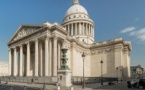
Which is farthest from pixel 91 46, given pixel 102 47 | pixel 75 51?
pixel 75 51

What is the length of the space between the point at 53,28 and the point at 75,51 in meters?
17.8

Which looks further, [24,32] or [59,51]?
[24,32]

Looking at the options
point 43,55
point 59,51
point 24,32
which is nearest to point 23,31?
point 24,32

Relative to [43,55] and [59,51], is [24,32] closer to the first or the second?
[43,55]

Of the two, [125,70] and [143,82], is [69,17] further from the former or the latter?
[143,82]

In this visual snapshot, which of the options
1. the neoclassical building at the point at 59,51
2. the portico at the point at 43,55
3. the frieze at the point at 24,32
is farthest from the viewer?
the frieze at the point at 24,32

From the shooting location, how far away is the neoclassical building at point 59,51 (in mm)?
53875

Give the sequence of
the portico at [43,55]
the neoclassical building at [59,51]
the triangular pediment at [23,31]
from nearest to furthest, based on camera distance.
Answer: the portico at [43,55], the neoclassical building at [59,51], the triangular pediment at [23,31]

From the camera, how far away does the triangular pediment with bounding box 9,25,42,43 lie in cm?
5847

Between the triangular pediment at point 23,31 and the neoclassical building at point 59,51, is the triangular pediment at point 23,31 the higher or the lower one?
the higher one

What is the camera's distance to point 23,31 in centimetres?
6362

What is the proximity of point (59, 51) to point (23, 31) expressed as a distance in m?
14.9

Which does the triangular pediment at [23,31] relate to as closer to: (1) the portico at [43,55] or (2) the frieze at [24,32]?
(2) the frieze at [24,32]

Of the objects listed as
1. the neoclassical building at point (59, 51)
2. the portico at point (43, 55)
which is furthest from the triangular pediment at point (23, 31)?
the portico at point (43, 55)
